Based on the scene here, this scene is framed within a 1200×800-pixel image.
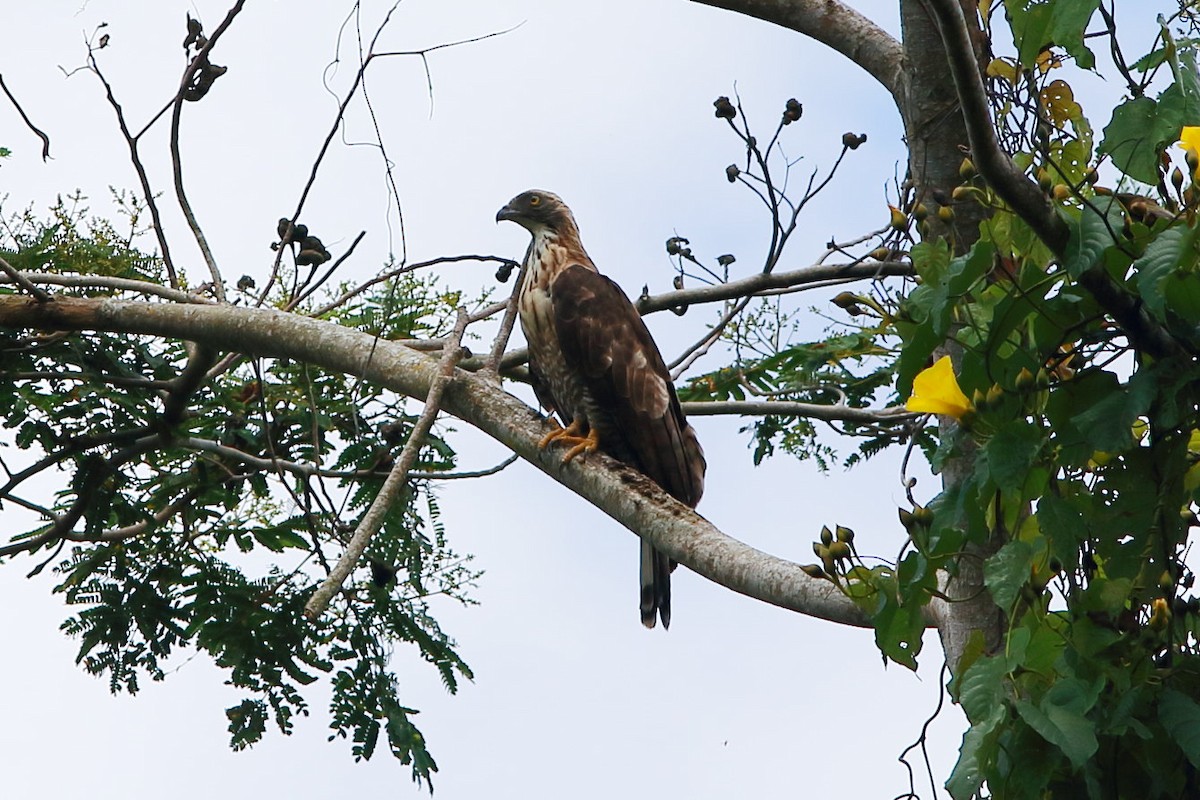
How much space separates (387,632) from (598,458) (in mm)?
1562

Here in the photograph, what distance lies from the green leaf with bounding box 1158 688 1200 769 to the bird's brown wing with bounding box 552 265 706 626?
10.00 ft

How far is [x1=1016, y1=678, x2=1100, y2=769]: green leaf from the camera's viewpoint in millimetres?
1709

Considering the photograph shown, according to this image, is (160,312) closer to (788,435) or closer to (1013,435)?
(788,435)

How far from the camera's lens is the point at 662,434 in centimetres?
481

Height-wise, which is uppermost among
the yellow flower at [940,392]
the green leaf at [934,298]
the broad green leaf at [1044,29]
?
the broad green leaf at [1044,29]

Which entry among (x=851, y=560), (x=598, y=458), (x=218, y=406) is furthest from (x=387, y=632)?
(x=851, y=560)

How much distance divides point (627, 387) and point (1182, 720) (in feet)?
Result: 10.3

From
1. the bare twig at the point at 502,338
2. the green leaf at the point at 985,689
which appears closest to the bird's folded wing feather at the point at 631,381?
the bare twig at the point at 502,338

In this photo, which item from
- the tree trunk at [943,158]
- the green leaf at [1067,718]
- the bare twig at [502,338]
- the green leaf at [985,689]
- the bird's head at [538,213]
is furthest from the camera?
the bird's head at [538,213]

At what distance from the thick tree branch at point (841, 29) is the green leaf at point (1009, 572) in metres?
1.66

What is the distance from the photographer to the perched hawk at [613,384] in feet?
15.8

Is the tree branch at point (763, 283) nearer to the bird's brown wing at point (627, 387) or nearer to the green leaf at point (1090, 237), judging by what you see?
the bird's brown wing at point (627, 387)

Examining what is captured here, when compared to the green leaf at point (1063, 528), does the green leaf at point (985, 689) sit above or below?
below

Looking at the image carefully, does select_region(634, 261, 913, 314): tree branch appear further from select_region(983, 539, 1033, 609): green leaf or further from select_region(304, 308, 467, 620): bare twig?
select_region(983, 539, 1033, 609): green leaf
